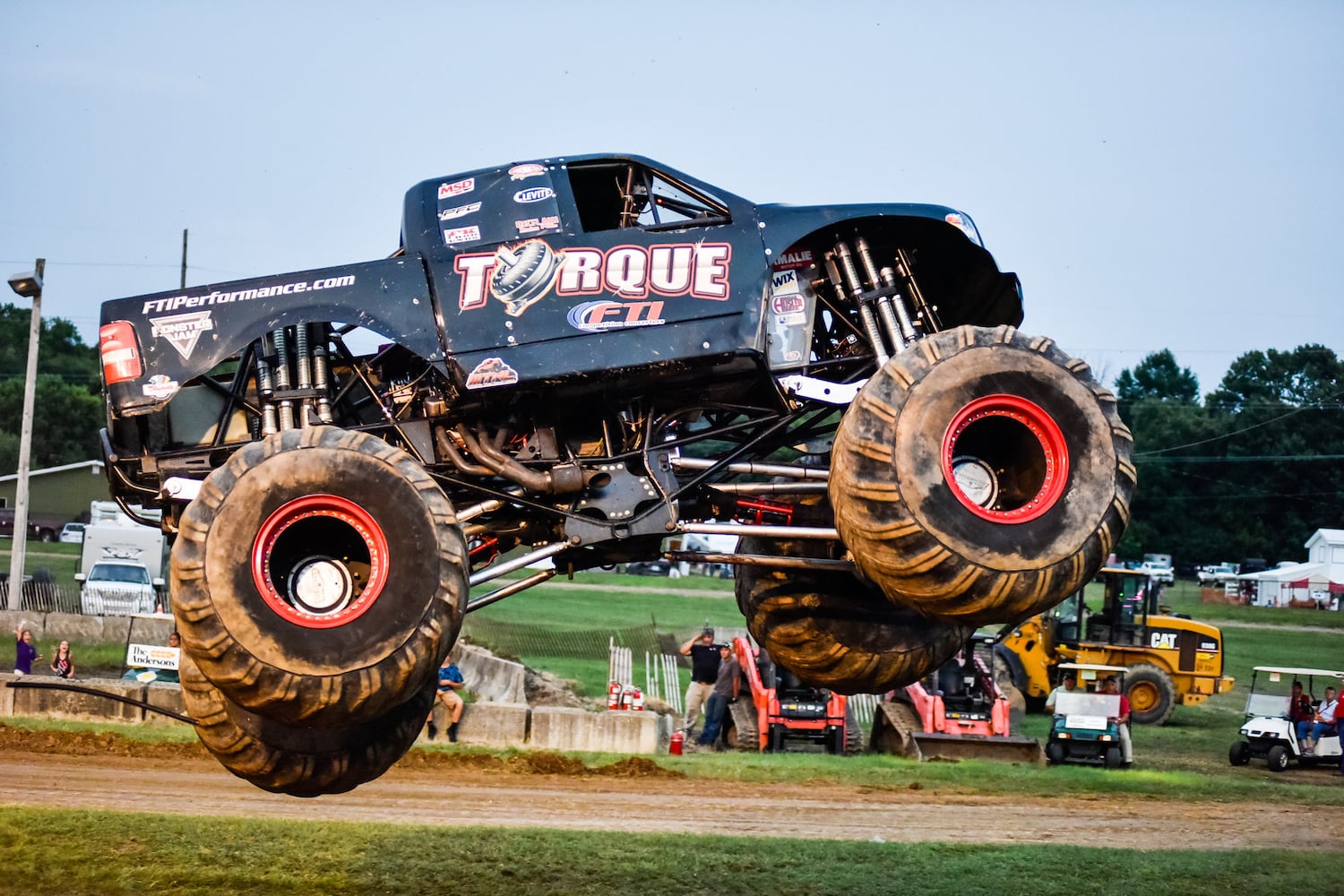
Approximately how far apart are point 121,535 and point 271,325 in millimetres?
33265

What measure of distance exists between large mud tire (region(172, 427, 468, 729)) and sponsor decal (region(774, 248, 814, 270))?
2620 millimetres

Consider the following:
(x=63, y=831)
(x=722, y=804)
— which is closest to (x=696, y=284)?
(x=63, y=831)

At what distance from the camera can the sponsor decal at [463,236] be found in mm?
8453

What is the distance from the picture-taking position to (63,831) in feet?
39.0

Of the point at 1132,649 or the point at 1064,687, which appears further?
the point at 1132,649

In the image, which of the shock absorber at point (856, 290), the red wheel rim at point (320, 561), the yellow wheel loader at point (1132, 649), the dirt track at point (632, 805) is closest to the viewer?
the red wheel rim at point (320, 561)

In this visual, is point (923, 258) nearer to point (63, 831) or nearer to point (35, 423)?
point (63, 831)

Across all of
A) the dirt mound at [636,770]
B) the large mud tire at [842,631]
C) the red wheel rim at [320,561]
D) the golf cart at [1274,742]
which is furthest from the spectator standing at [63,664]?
the golf cart at [1274,742]

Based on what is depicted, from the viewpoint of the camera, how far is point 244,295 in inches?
327

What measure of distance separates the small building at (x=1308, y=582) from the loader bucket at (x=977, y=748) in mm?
43462

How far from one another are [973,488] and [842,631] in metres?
2.23

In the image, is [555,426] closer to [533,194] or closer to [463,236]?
[463,236]

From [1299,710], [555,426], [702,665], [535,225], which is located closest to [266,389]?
[555,426]

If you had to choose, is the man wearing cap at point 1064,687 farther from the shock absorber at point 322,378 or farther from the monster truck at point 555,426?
the shock absorber at point 322,378
